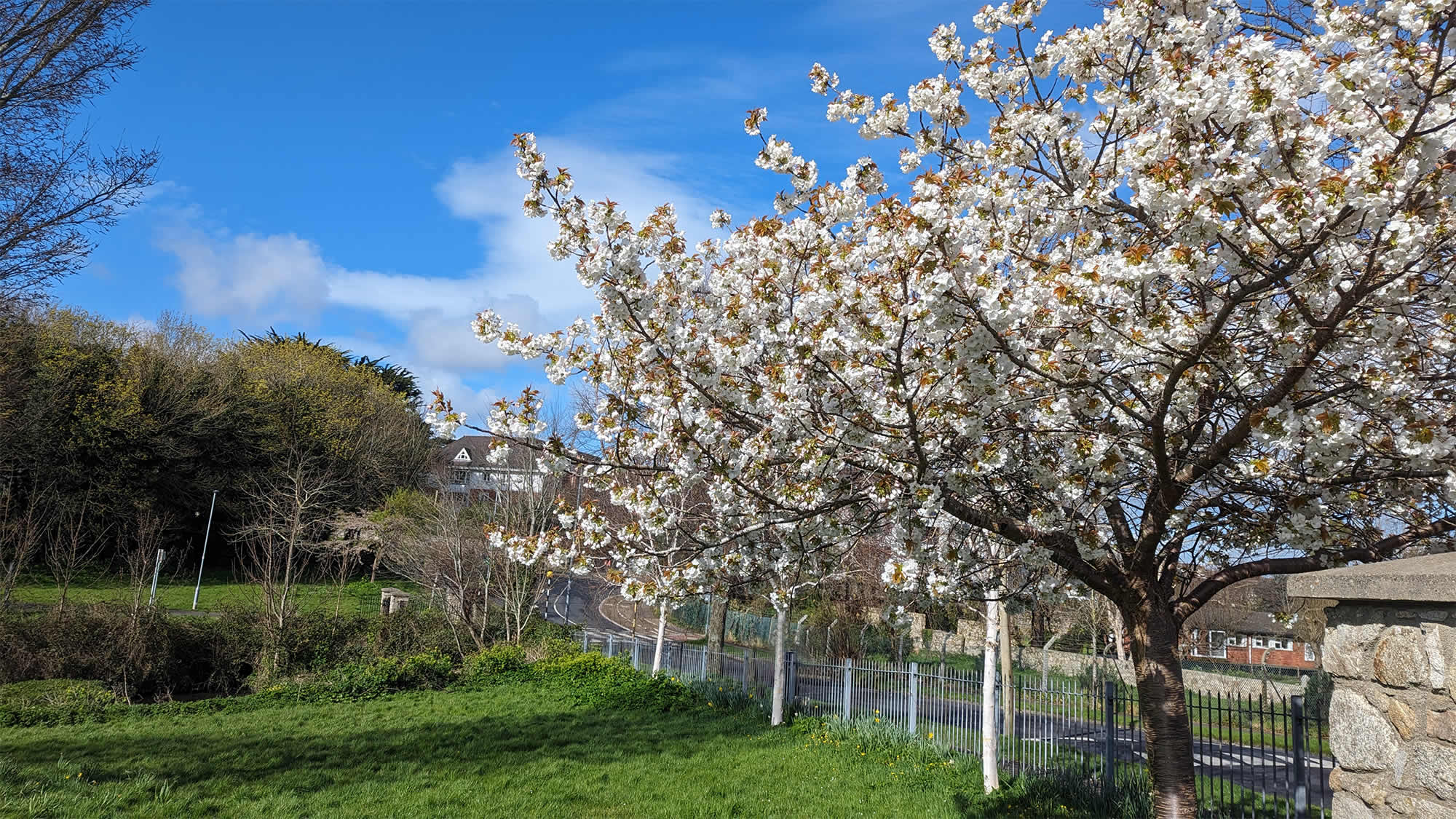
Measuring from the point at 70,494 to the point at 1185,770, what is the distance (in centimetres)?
2818

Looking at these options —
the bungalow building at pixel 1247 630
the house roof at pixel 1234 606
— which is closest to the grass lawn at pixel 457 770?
the bungalow building at pixel 1247 630

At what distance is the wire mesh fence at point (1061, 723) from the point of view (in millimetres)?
6500

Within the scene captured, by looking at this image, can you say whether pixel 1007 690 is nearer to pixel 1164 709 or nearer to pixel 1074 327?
pixel 1164 709

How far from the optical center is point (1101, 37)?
4633 millimetres

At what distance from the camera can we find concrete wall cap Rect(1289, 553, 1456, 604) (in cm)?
255

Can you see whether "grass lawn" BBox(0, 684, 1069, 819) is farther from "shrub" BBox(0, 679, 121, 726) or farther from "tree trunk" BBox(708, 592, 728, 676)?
"tree trunk" BBox(708, 592, 728, 676)

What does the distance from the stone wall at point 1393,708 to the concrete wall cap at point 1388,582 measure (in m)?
0.06

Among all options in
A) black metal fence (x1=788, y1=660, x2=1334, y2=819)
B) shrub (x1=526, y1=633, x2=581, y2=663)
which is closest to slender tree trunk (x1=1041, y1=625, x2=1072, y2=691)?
black metal fence (x1=788, y1=660, x2=1334, y2=819)

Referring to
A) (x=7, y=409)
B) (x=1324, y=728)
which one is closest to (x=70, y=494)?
(x=7, y=409)

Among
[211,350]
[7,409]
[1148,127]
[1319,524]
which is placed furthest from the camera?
[211,350]

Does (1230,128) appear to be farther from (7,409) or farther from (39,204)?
(7,409)

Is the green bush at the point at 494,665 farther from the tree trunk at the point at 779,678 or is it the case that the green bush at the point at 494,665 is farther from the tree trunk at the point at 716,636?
the tree trunk at the point at 779,678

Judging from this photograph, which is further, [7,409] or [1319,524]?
[7,409]

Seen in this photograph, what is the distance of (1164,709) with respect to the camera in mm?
4469
